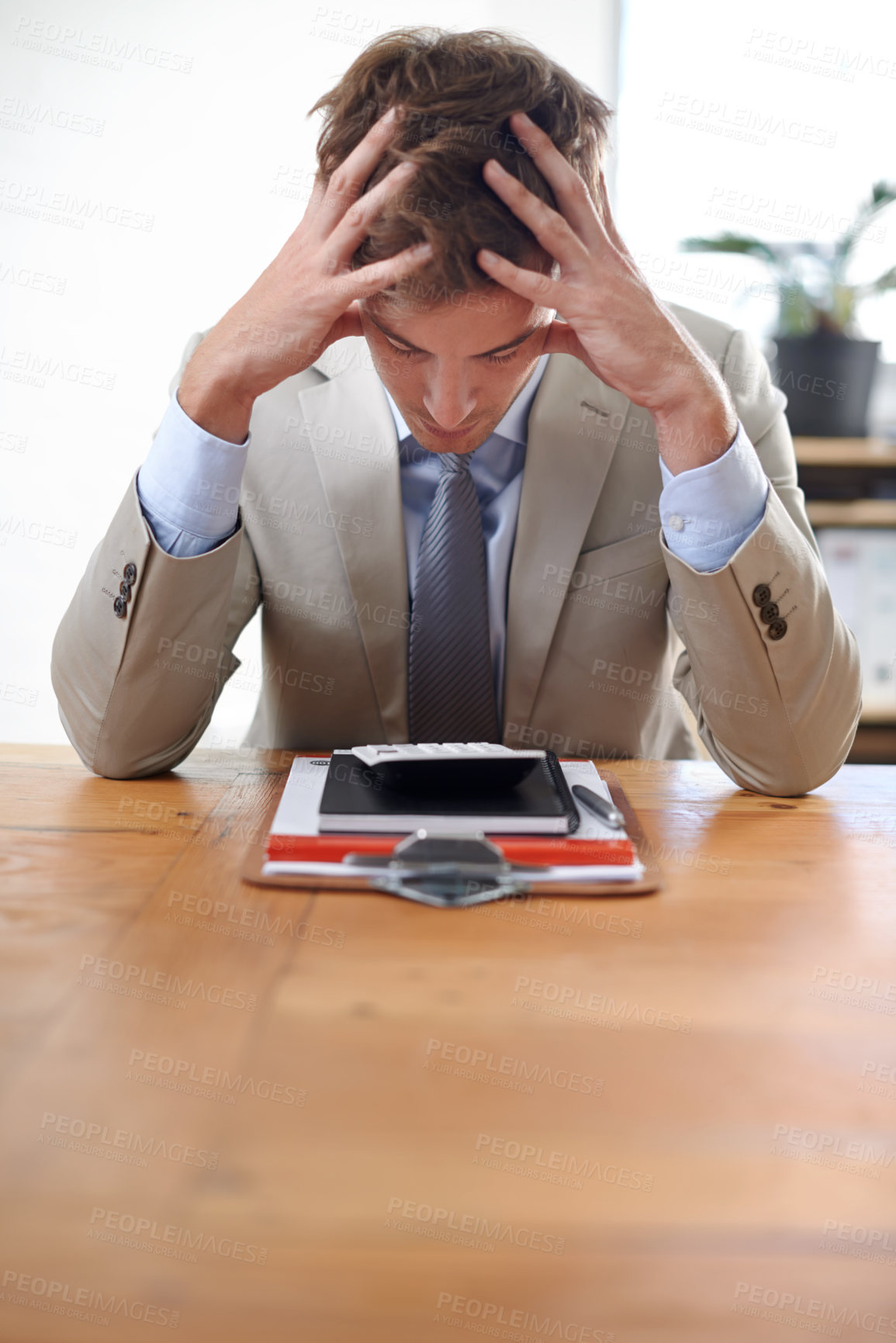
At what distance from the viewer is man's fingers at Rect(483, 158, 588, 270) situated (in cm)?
85

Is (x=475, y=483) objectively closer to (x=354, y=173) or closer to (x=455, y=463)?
(x=455, y=463)

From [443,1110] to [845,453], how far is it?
7.15 feet

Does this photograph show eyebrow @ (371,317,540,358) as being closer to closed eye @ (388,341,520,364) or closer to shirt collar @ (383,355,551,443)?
closed eye @ (388,341,520,364)

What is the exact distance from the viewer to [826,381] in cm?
232

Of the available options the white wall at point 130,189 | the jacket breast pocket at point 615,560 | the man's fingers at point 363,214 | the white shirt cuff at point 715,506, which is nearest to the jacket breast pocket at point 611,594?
the jacket breast pocket at point 615,560

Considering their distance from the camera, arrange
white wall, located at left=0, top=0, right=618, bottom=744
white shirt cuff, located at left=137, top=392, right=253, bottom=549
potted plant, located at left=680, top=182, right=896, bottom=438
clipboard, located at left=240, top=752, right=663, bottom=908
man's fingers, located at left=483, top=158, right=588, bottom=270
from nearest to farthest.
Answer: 1. clipboard, located at left=240, top=752, right=663, bottom=908
2. man's fingers, located at left=483, top=158, right=588, bottom=270
3. white shirt cuff, located at left=137, top=392, right=253, bottom=549
4. potted plant, located at left=680, top=182, right=896, bottom=438
5. white wall, located at left=0, top=0, right=618, bottom=744

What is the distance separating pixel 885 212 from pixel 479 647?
Answer: 196 centimetres

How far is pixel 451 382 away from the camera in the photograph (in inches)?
37.2

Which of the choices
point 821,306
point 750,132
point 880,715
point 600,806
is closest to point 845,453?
point 821,306

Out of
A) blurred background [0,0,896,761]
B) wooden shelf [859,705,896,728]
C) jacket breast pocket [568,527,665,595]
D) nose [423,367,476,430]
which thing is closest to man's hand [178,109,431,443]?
nose [423,367,476,430]

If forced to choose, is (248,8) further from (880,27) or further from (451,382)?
(451,382)

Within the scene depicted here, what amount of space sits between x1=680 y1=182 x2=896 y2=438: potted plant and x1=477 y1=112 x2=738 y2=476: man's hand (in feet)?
4.88

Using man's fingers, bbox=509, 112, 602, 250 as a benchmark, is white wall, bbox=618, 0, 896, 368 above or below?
above

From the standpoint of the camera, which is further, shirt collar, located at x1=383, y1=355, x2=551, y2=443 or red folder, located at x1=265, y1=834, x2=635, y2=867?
shirt collar, located at x1=383, y1=355, x2=551, y2=443
